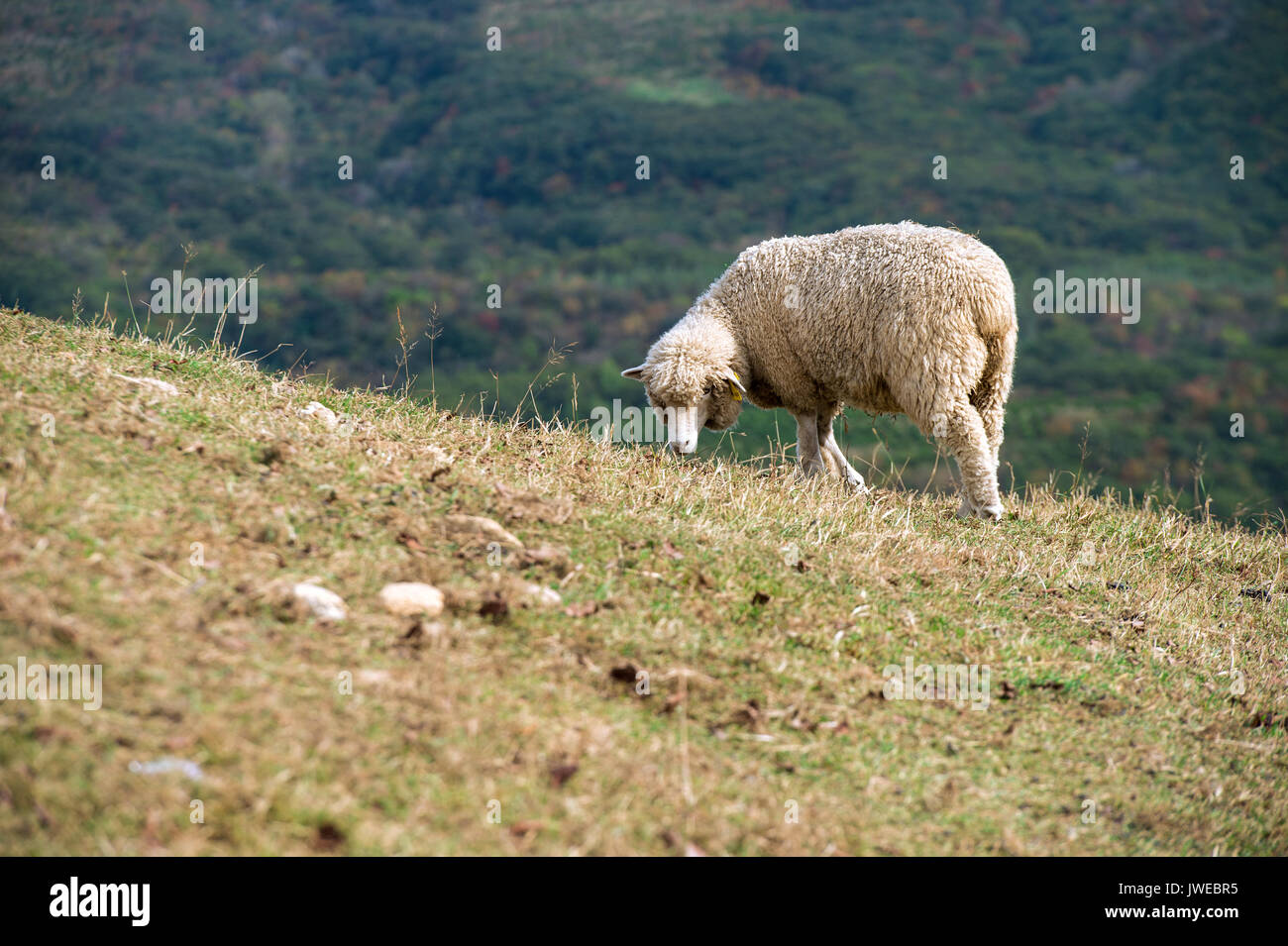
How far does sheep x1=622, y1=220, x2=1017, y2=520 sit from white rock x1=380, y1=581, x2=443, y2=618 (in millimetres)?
4439

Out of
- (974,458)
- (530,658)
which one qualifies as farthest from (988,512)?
(530,658)

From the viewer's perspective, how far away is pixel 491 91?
8156cm

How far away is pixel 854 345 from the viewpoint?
836 cm

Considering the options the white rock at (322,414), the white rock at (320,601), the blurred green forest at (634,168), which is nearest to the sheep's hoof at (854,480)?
the white rock at (322,414)

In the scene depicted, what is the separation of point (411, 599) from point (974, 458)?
4.73 meters

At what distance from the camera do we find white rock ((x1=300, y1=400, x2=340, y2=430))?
6.30 meters

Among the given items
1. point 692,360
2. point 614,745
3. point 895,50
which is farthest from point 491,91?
point 614,745

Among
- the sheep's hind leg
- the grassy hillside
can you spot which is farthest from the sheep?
the grassy hillside

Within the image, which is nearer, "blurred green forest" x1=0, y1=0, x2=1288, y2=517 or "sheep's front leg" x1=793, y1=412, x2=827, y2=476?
"sheep's front leg" x1=793, y1=412, x2=827, y2=476

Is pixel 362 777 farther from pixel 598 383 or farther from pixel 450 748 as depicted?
pixel 598 383

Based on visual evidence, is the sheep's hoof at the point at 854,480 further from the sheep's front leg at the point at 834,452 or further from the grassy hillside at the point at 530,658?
the grassy hillside at the point at 530,658

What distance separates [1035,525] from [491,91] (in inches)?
3156

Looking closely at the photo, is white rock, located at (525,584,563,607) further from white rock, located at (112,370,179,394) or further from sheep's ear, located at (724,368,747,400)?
sheep's ear, located at (724,368,747,400)

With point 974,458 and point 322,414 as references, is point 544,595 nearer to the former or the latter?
point 322,414
